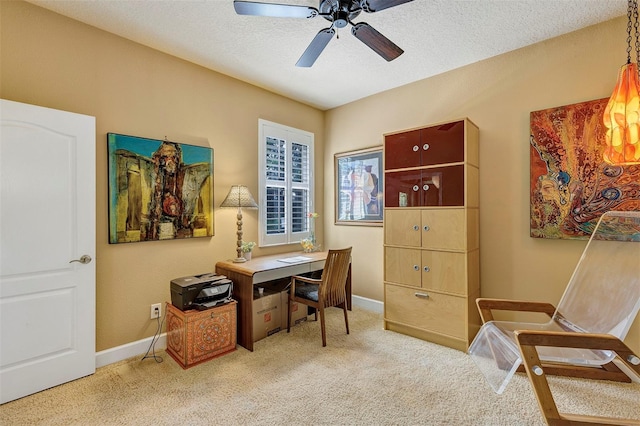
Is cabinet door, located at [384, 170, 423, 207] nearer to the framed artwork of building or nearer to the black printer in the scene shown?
the framed artwork of building

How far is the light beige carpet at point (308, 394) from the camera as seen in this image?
6.07ft

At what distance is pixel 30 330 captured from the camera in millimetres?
2064

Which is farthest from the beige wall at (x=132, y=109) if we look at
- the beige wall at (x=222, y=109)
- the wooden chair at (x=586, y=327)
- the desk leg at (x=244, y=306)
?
the wooden chair at (x=586, y=327)

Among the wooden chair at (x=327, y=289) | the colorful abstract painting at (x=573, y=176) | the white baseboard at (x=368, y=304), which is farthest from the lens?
the white baseboard at (x=368, y=304)

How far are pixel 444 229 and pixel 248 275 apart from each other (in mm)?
1857

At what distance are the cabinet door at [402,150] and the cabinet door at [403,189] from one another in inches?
3.7

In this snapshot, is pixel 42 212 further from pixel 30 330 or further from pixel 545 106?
pixel 545 106

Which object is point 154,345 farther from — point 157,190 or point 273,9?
point 273,9

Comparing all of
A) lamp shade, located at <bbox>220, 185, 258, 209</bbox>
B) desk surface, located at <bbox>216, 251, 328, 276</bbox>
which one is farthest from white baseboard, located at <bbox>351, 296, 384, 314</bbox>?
lamp shade, located at <bbox>220, 185, 258, 209</bbox>

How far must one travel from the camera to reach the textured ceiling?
220 centimetres

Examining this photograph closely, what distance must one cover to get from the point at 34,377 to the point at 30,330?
33 cm

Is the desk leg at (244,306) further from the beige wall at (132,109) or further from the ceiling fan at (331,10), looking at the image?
the ceiling fan at (331,10)

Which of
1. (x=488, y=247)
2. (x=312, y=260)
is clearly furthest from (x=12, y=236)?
(x=488, y=247)

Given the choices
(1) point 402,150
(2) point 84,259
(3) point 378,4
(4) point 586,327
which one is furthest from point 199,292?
(4) point 586,327
